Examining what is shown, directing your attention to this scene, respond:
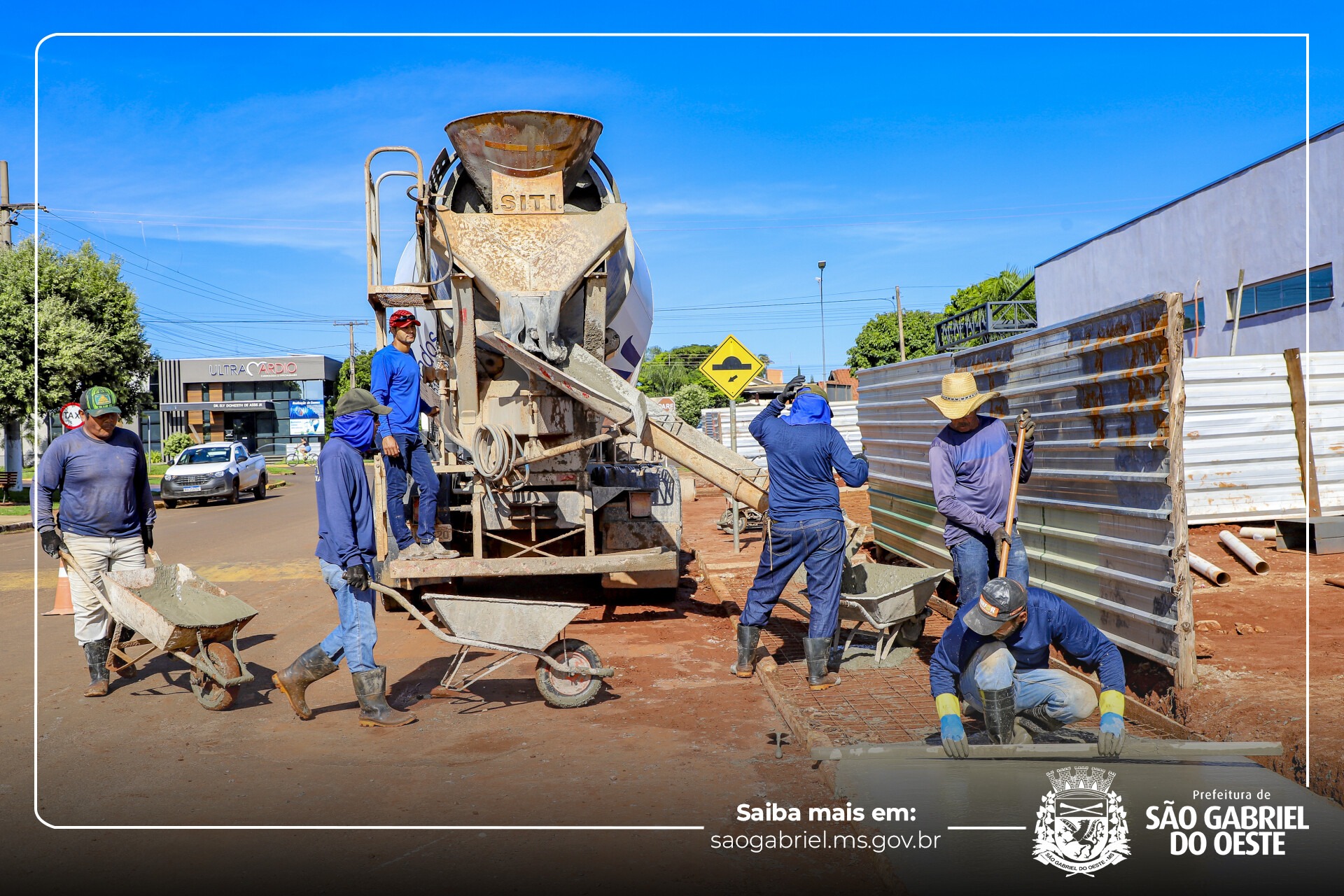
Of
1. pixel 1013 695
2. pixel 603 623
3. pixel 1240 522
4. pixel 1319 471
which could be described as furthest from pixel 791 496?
pixel 1319 471

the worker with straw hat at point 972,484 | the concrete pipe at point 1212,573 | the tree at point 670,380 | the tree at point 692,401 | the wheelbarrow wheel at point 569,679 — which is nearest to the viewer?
the worker with straw hat at point 972,484

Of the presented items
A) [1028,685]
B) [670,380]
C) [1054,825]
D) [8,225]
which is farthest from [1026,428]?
[670,380]

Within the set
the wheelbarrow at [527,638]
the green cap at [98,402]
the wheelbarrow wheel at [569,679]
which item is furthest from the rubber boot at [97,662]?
the wheelbarrow wheel at [569,679]

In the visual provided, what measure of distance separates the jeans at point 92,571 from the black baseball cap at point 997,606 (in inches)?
201

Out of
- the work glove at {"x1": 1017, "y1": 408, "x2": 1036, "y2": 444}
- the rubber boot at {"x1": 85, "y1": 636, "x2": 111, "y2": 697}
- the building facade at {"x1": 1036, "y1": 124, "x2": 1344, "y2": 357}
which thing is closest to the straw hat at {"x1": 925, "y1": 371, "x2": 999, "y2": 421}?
the work glove at {"x1": 1017, "y1": 408, "x2": 1036, "y2": 444}

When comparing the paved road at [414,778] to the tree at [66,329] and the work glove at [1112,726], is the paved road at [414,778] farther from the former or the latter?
the tree at [66,329]

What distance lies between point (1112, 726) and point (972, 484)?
1.83 m

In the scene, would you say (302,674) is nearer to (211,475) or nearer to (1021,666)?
(1021,666)

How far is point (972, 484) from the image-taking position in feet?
17.6

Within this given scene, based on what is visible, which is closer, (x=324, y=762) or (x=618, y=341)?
(x=324, y=762)

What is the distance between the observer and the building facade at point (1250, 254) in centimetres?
1379

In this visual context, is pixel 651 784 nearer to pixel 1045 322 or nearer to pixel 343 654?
pixel 343 654

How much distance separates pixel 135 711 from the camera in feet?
18.2

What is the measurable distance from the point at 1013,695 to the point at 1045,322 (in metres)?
20.8
